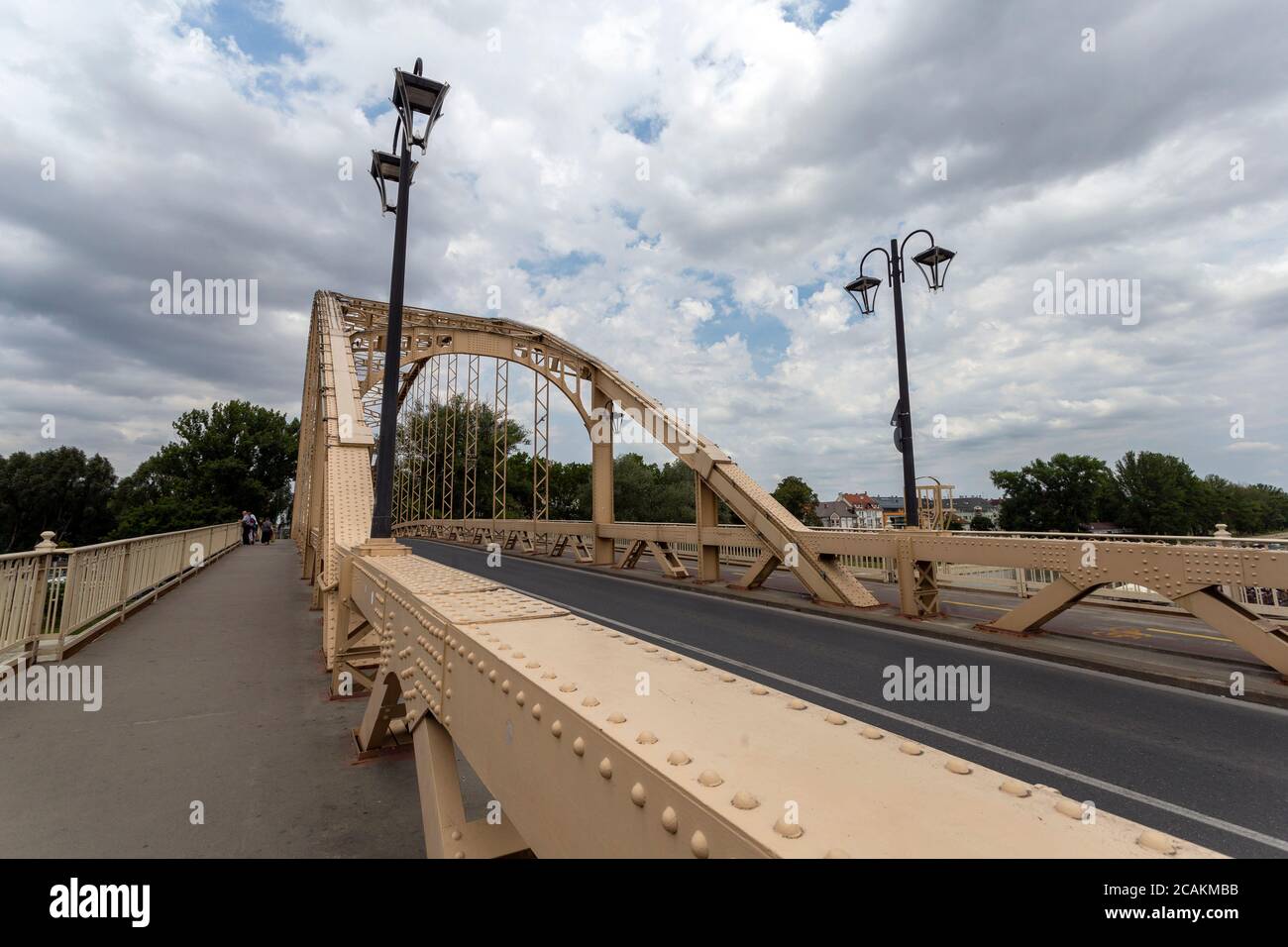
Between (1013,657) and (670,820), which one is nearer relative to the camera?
(670,820)

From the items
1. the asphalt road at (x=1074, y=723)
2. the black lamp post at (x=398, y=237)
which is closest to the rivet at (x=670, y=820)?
the asphalt road at (x=1074, y=723)

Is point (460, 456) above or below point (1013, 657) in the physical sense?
above

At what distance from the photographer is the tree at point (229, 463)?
Answer: 168ft

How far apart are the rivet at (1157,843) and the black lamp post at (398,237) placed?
23.4 feet

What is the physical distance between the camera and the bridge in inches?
53.7

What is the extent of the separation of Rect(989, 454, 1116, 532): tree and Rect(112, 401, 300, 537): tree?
71.5m

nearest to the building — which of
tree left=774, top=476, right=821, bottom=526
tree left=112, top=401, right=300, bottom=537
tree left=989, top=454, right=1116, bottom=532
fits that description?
tree left=774, top=476, right=821, bottom=526

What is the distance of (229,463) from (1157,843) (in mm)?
63199

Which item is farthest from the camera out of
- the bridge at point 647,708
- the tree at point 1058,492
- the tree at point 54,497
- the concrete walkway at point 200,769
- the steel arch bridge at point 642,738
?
the tree at point 1058,492

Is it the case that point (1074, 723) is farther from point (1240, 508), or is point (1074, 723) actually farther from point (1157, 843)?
point (1240, 508)

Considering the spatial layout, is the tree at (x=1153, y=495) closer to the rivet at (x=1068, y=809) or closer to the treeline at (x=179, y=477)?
the rivet at (x=1068, y=809)

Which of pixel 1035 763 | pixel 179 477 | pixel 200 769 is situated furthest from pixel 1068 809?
pixel 179 477

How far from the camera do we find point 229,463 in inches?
2029
